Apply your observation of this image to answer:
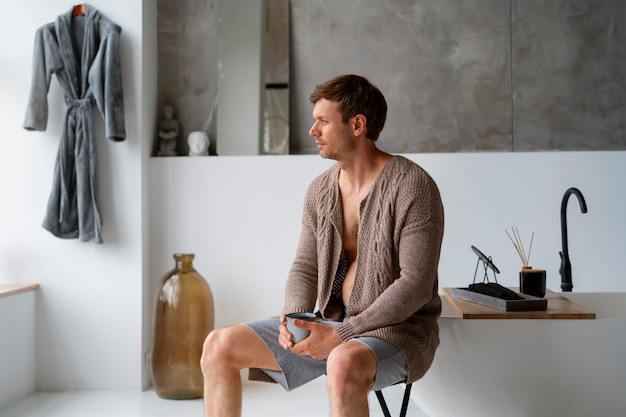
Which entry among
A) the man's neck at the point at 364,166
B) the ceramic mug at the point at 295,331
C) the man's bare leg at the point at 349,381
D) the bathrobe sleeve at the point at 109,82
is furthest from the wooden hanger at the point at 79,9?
the man's bare leg at the point at 349,381

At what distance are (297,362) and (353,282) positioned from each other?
0.99ft

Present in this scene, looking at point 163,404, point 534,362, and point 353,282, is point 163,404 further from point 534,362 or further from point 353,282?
point 534,362

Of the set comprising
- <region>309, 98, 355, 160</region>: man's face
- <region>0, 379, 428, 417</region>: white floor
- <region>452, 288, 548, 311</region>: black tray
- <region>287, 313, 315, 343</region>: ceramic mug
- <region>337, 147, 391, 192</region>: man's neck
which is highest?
<region>309, 98, 355, 160</region>: man's face

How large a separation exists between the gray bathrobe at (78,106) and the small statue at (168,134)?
318 mm

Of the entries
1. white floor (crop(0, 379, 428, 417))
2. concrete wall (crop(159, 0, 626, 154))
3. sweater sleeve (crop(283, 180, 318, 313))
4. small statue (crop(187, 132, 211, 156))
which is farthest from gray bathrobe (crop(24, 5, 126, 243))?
sweater sleeve (crop(283, 180, 318, 313))

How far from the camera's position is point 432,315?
2.32m

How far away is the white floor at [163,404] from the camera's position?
3.42 m

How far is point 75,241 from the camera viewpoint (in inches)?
152

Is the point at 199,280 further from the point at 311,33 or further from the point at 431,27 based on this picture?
the point at 431,27

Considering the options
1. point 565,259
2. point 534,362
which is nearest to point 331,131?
point 534,362

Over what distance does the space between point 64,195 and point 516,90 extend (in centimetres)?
234

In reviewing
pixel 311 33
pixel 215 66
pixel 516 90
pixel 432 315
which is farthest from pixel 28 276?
pixel 516 90

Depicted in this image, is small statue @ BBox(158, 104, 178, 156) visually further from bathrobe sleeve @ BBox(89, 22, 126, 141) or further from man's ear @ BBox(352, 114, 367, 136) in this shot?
man's ear @ BBox(352, 114, 367, 136)

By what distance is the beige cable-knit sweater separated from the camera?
219 cm
